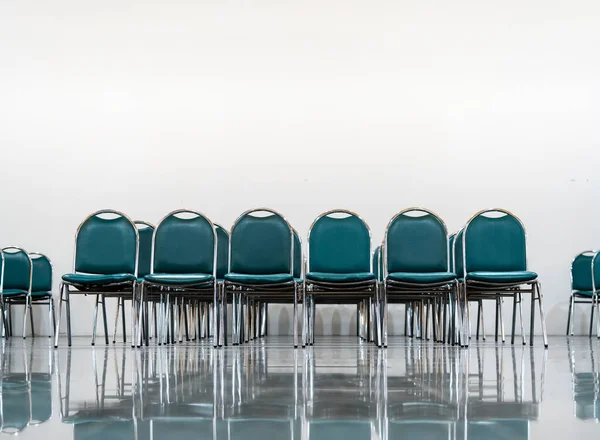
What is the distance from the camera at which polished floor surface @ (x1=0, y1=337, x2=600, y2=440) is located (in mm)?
1092

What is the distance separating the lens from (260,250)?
473 centimetres

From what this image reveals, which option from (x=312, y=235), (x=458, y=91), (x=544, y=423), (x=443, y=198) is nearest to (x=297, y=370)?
(x=544, y=423)

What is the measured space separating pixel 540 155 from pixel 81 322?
5900 mm

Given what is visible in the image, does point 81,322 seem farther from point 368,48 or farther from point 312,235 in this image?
point 368,48

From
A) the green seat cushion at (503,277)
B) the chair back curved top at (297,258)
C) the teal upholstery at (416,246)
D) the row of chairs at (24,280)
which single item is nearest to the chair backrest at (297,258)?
the chair back curved top at (297,258)

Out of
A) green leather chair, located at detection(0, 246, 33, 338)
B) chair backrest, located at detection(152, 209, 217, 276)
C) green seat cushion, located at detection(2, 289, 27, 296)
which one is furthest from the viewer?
green leather chair, located at detection(0, 246, 33, 338)

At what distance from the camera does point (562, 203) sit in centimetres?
790

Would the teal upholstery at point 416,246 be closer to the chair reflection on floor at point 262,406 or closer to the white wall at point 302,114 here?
the chair reflection on floor at point 262,406

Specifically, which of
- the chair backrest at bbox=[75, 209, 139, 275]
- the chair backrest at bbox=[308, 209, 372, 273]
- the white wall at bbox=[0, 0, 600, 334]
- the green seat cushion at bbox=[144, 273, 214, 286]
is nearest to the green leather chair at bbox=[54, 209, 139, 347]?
the chair backrest at bbox=[75, 209, 139, 275]

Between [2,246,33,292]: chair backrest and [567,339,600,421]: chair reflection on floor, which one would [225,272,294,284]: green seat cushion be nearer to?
[567,339,600,421]: chair reflection on floor

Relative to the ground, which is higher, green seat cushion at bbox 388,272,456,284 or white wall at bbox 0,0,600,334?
white wall at bbox 0,0,600,334

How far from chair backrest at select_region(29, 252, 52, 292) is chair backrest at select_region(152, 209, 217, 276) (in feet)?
10.3

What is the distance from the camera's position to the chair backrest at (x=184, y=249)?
15.9ft

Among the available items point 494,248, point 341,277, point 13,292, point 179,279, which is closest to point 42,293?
point 13,292
